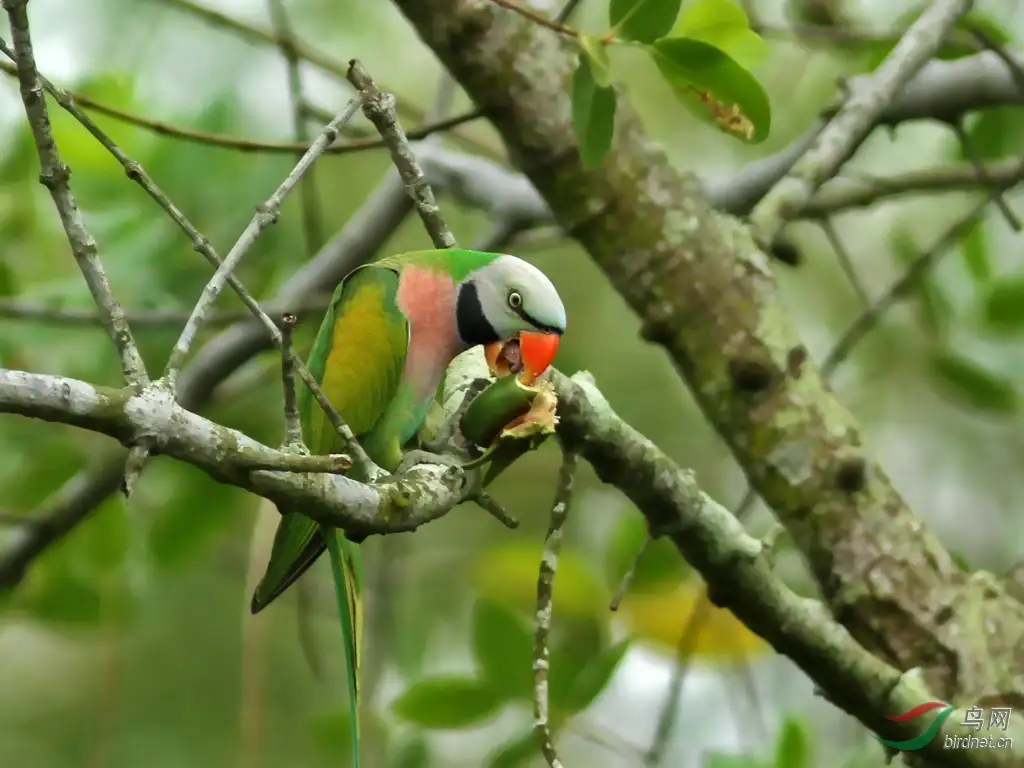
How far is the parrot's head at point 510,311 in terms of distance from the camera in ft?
4.67

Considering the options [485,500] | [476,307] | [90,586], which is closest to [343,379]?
[476,307]

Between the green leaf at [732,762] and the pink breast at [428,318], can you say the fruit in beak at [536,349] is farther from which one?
the green leaf at [732,762]

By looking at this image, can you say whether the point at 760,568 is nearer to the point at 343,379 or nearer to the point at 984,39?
the point at 343,379

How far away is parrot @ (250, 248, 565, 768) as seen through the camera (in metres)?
1.44

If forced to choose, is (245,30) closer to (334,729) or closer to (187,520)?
(187,520)

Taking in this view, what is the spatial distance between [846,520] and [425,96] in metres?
2.90

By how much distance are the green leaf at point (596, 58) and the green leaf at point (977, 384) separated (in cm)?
119

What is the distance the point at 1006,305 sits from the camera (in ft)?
6.88

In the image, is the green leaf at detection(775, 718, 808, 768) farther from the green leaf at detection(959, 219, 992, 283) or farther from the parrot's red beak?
the green leaf at detection(959, 219, 992, 283)

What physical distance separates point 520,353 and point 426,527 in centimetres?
242

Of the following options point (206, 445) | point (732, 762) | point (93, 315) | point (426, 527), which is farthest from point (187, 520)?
point (426, 527)

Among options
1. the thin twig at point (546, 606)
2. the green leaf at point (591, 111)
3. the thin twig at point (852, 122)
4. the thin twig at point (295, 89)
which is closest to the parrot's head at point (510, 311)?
the thin twig at point (546, 606)

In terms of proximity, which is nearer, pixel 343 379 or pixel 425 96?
pixel 343 379

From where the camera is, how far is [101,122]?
214cm
